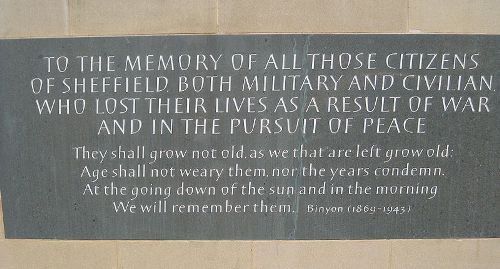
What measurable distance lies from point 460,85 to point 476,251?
1.34m

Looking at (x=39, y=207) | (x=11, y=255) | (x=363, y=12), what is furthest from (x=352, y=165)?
(x=11, y=255)

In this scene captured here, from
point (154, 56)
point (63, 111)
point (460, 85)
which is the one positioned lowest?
point (63, 111)

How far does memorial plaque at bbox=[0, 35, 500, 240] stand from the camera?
8.27ft

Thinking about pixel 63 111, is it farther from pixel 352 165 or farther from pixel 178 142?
pixel 352 165

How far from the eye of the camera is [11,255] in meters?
2.75

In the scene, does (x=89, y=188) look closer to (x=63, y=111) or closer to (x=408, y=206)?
(x=63, y=111)

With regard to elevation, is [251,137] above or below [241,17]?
below

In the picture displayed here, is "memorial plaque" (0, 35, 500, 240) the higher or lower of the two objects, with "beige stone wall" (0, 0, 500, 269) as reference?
lower

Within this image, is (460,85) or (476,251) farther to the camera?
(476,251)

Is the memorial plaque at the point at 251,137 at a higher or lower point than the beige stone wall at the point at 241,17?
lower

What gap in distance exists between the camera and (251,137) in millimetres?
2582

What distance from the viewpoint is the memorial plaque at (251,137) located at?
2521 mm

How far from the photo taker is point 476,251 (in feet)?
8.89

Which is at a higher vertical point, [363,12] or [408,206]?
[363,12]
